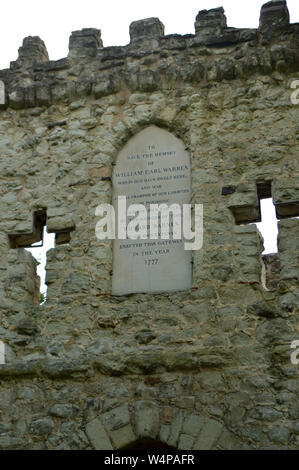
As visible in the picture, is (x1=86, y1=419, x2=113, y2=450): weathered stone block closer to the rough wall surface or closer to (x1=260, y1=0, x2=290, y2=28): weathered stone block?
the rough wall surface

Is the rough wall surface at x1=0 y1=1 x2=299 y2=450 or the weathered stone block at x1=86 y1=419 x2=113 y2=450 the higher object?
the rough wall surface at x1=0 y1=1 x2=299 y2=450

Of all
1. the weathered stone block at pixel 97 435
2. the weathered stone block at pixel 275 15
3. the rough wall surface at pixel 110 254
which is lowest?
the weathered stone block at pixel 97 435

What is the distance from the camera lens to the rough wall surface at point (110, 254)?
21.4 feet

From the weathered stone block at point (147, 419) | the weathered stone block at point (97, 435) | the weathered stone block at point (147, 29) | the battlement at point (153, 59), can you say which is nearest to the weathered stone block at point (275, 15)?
the battlement at point (153, 59)

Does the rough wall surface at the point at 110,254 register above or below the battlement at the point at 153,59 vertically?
below

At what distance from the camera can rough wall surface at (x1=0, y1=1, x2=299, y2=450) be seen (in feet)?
21.4

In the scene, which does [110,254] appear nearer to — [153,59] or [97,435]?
[97,435]

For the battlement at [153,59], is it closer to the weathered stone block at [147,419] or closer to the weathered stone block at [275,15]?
the weathered stone block at [275,15]

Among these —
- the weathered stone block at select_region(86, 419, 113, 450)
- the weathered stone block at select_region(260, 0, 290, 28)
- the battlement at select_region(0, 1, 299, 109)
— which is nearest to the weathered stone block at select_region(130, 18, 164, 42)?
the battlement at select_region(0, 1, 299, 109)

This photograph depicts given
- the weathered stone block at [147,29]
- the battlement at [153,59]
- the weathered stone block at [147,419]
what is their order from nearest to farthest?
the weathered stone block at [147,419]
the battlement at [153,59]
the weathered stone block at [147,29]

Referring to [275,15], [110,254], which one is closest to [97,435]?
[110,254]

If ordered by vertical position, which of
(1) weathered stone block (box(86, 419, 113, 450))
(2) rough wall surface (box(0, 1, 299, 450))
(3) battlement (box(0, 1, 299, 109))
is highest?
(3) battlement (box(0, 1, 299, 109))

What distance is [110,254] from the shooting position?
7.41m
